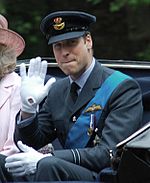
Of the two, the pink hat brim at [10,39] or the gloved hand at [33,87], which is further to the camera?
the pink hat brim at [10,39]

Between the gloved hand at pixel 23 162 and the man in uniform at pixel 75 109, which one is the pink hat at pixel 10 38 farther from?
the gloved hand at pixel 23 162

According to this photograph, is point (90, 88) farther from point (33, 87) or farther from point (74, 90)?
point (33, 87)

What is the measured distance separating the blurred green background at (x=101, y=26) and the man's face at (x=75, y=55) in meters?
8.10

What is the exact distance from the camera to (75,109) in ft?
17.0

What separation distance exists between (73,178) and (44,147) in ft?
2.55

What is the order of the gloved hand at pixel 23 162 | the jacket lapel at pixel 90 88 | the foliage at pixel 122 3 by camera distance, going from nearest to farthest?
1. the gloved hand at pixel 23 162
2. the jacket lapel at pixel 90 88
3. the foliage at pixel 122 3

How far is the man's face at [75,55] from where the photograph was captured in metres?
5.04

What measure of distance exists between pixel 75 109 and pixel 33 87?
0.27 m

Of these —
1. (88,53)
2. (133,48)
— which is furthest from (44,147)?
(133,48)

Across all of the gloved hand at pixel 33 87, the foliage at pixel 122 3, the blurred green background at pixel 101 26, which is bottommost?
the blurred green background at pixel 101 26

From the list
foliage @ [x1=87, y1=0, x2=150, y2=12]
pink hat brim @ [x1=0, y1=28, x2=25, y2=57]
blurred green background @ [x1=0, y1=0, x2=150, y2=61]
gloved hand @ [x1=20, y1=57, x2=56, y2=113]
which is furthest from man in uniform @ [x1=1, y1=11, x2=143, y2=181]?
blurred green background @ [x1=0, y1=0, x2=150, y2=61]

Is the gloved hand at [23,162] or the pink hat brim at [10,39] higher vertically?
the pink hat brim at [10,39]

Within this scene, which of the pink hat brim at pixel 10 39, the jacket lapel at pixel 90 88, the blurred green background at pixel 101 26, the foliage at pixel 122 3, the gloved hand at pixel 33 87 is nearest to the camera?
the gloved hand at pixel 33 87

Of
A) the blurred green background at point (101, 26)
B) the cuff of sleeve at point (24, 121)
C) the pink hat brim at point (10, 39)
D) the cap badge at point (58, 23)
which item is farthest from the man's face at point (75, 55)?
the blurred green background at point (101, 26)
